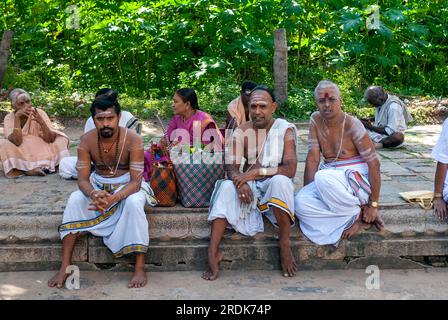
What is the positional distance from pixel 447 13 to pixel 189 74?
590 centimetres

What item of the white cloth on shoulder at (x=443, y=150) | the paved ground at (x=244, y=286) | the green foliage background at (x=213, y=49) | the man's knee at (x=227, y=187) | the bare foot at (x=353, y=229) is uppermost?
→ the green foliage background at (x=213, y=49)

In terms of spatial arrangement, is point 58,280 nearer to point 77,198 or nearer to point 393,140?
point 77,198

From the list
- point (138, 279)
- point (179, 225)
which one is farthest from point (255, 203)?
point (138, 279)

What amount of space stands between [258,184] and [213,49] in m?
7.29

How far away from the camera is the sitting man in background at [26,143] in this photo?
6.29m

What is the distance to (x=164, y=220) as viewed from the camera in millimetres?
4578

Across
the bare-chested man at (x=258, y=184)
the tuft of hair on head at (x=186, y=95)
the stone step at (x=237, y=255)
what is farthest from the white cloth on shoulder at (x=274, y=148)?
the tuft of hair on head at (x=186, y=95)

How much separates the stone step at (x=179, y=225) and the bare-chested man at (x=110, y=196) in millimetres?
226

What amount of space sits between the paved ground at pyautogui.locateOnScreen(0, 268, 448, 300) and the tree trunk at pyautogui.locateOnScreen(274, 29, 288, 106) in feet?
20.7

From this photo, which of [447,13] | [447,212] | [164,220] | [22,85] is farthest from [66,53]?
[447,212]

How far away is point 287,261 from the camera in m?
4.32

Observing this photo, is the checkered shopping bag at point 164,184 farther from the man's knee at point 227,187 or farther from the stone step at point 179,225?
the man's knee at point 227,187
